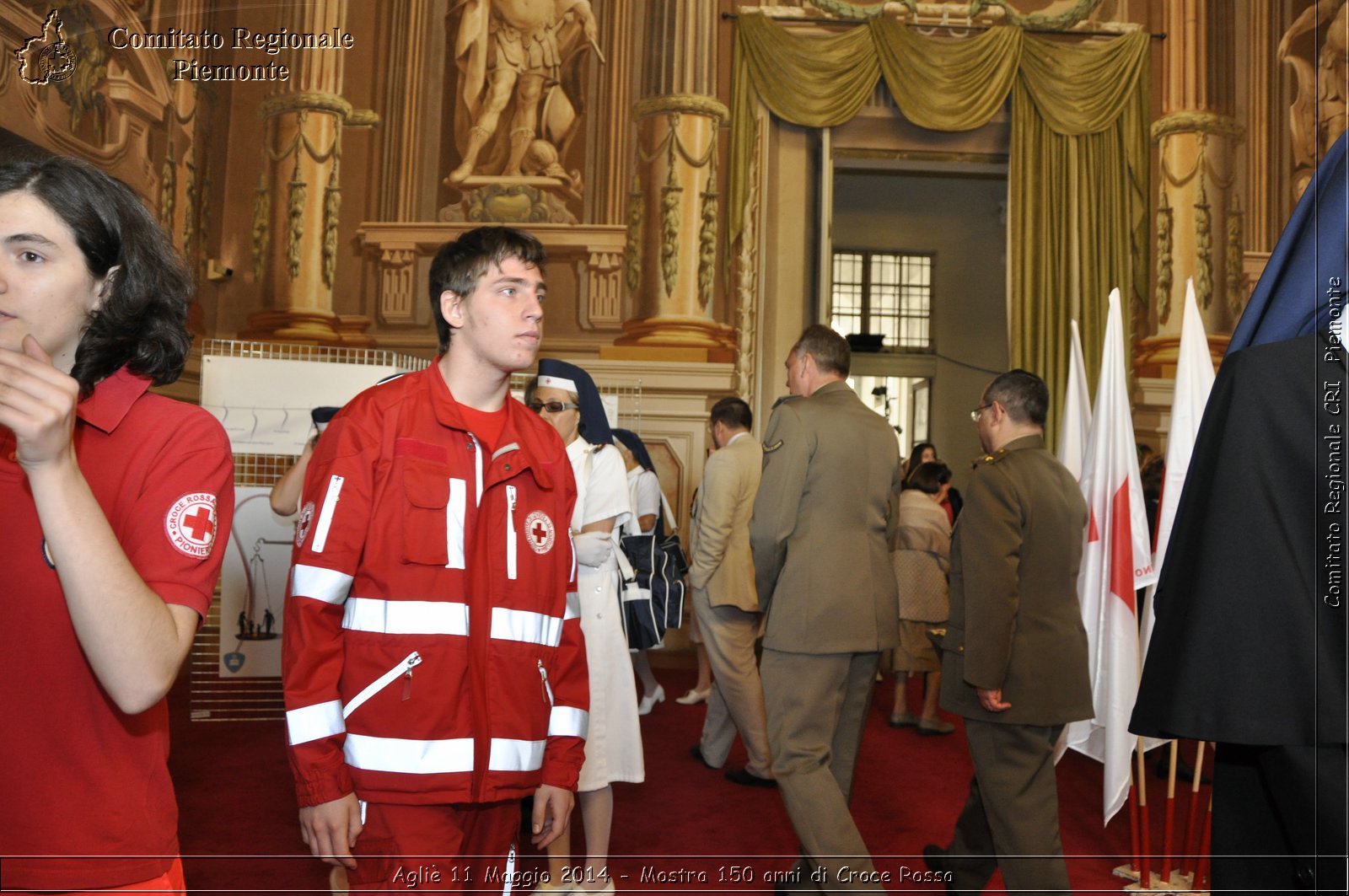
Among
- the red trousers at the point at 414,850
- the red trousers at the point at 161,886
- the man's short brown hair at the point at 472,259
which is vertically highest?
the man's short brown hair at the point at 472,259

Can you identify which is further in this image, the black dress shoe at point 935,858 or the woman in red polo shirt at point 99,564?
the black dress shoe at point 935,858

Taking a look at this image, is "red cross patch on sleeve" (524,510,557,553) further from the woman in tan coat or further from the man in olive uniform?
the woman in tan coat

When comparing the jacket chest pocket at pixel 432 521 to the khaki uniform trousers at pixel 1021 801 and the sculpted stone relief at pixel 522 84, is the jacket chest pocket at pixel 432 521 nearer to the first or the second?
the khaki uniform trousers at pixel 1021 801

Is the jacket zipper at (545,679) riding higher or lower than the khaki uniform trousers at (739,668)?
higher

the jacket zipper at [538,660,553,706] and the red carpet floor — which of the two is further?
the red carpet floor

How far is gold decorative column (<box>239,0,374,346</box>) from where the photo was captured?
8766 mm

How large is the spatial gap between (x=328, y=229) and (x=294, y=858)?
6202 mm

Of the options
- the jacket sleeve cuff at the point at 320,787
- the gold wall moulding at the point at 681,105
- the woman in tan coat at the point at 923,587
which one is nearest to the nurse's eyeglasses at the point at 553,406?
the jacket sleeve cuff at the point at 320,787

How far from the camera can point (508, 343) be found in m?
2.20

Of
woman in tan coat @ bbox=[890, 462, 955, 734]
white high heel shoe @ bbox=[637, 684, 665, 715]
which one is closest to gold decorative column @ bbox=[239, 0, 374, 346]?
white high heel shoe @ bbox=[637, 684, 665, 715]

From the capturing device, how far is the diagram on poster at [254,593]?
5758 millimetres

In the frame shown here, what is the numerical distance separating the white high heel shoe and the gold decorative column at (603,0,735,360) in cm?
304

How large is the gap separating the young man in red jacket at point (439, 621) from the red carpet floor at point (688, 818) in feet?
6.07

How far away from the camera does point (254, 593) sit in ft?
18.9
